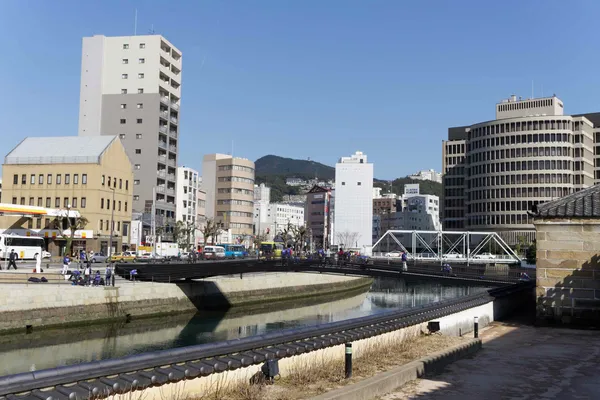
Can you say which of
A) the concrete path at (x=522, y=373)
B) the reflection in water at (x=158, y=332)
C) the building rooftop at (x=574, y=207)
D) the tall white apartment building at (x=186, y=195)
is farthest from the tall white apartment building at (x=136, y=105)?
the concrete path at (x=522, y=373)

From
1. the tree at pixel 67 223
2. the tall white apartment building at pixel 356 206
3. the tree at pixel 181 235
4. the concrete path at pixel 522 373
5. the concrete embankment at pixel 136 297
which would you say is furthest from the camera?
the tall white apartment building at pixel 356 206

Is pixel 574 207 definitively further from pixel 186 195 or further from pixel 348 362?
pixel 186 195

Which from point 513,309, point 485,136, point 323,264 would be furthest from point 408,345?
point 485,136

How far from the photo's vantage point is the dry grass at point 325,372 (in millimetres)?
10883

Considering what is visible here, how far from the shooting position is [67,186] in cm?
8675

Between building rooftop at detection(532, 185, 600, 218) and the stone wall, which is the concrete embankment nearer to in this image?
the stone wall

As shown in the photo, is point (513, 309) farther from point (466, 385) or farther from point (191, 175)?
point (191, 175)

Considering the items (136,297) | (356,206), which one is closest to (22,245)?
(136,297)

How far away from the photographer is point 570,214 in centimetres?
2630

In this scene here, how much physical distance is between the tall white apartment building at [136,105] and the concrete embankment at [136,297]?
181 ft

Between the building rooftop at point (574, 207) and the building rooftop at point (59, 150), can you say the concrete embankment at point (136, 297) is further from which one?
the building rooftop at point (59, 150)

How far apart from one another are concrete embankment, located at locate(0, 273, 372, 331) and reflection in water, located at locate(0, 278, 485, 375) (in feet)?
2.66

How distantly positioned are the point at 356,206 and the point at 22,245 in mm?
131389

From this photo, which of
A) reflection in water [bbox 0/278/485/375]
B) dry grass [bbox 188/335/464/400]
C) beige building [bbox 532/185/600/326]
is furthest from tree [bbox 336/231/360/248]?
dry grass [bbox 188/335/464/400]
